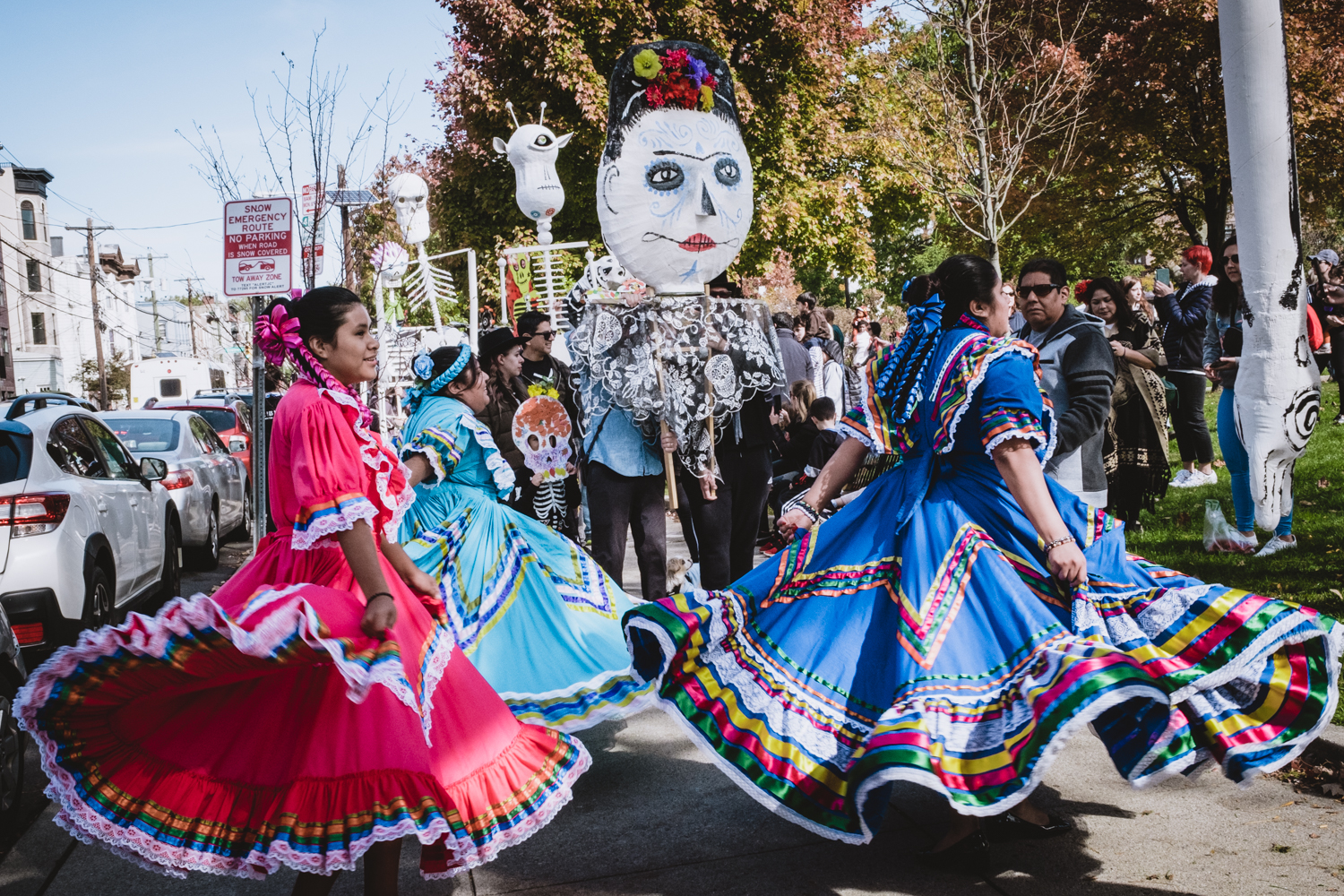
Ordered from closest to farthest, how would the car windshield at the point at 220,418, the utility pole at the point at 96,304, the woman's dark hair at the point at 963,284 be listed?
the woman's dark hair at the point at 963,284 → the car windshield at the point at 220,418 → the utility pole at the point at 96,304

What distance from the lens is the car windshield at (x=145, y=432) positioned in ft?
37.7

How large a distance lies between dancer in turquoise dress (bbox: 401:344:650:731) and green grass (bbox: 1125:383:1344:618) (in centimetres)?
349

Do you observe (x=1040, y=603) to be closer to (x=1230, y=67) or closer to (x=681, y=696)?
(x=681, y=696)

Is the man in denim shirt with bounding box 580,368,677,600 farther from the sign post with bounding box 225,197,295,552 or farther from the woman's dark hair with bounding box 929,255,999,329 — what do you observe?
the sign post with bounding box 225,197,295,552

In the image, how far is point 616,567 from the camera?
547cm

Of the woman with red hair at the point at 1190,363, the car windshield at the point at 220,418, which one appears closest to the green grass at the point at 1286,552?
the woman with red hair at the point at 1190,363

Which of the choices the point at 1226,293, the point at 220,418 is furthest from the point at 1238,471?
the point at 220,418

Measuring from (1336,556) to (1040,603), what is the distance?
4.28 meters

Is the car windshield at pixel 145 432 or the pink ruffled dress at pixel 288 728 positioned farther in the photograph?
the car windshield at pixel 145 432

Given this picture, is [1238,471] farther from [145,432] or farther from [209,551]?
[145,432]

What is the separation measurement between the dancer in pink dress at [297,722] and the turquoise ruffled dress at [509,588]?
1.20m

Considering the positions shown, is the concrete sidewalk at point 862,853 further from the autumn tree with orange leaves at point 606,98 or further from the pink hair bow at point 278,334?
the autumn tree with orange leaves at point 606,98

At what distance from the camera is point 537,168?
46.2 feet

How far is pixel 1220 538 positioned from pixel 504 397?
438cm
